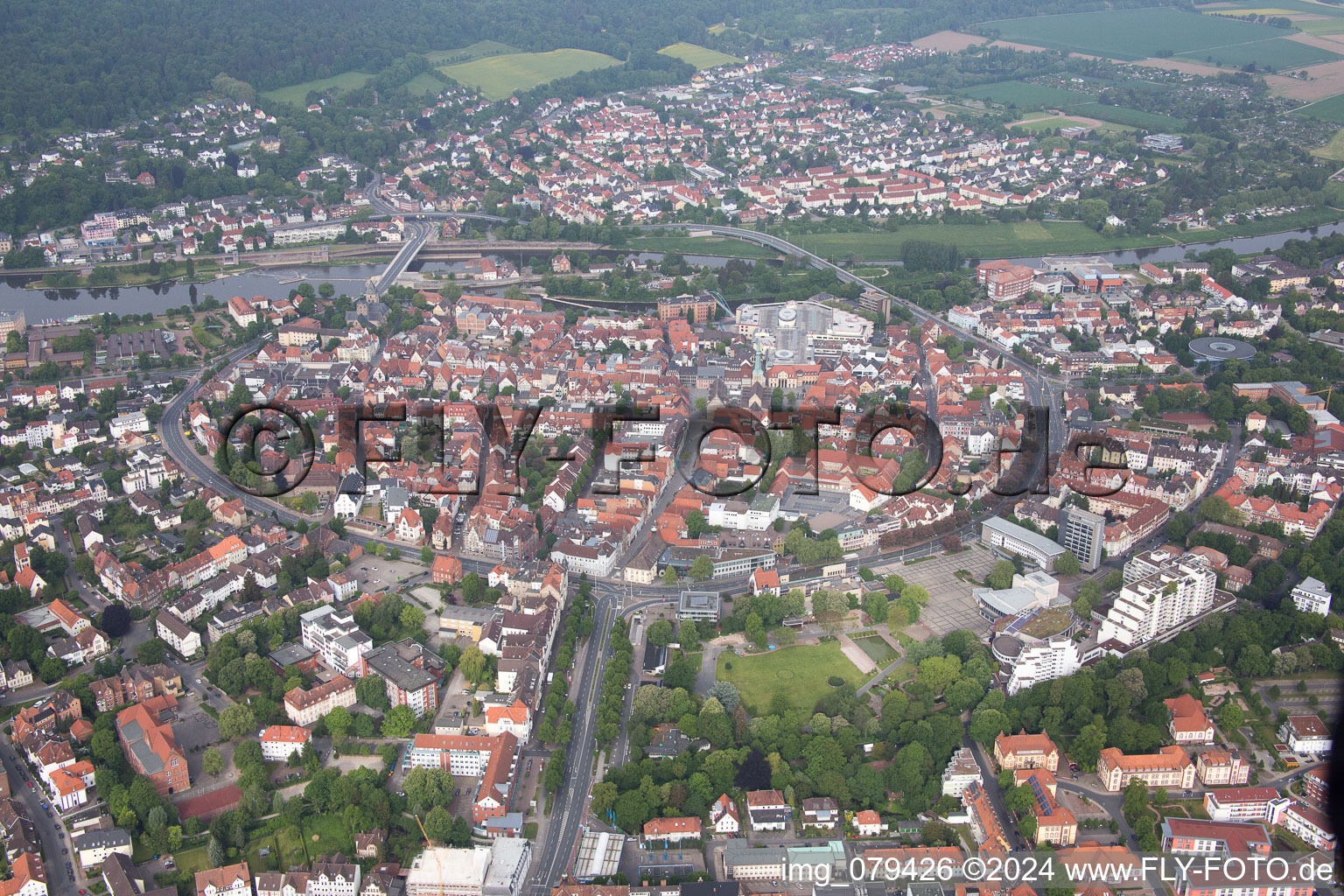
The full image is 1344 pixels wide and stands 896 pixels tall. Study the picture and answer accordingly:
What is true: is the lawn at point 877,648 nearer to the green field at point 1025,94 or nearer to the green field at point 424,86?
the green field at point 1025,94

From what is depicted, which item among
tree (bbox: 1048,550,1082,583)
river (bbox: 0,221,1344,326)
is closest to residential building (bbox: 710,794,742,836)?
tree (bbox: 1048,550,1082,583)

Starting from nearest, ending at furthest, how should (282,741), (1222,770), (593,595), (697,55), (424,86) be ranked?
(1222,770), (282,741), (593,595), (424,86), (697,55)

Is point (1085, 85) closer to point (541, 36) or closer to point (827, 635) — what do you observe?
point (541, 36)

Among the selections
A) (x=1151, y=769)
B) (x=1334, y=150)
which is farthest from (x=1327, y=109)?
(x=1151, y=769)

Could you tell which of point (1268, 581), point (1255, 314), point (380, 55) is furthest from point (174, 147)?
point (1268, 581)

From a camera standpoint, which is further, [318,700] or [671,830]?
[318,700]

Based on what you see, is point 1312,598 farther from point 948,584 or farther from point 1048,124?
point 1048,124

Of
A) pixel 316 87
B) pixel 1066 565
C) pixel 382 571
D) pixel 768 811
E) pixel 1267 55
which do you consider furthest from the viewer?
pixel 1267 55

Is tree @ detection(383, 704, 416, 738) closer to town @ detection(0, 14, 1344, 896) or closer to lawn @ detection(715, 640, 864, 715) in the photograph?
town @ detection(0, 14, 1344, 896)

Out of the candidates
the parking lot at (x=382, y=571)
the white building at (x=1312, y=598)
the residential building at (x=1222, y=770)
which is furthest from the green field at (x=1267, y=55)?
the parking lot at (x=382, y=571)
